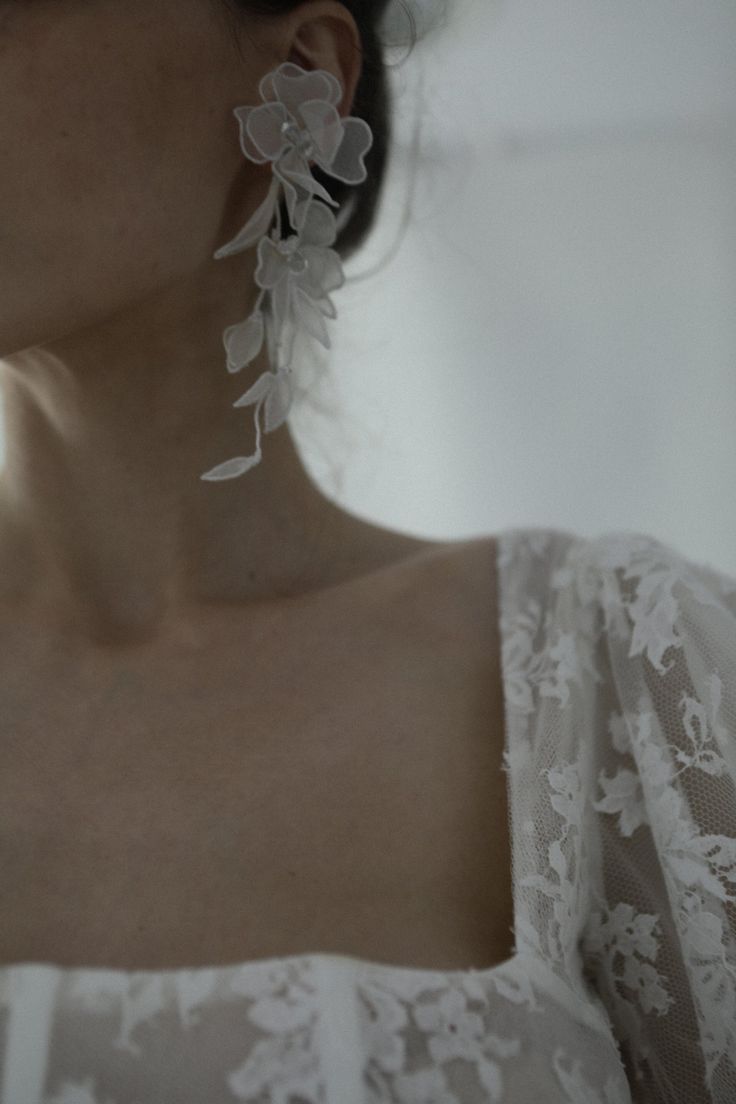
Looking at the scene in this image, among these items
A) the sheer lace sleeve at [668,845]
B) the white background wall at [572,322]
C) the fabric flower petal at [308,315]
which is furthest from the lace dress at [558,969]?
the white background wall at [572,322]

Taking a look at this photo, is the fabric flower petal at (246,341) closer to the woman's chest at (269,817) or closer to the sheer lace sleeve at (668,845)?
the woman's chest at (269,817)

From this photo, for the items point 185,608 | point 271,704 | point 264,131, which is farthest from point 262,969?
point 264,131

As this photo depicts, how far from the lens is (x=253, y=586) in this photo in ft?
3.79

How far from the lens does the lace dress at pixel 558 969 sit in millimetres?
774

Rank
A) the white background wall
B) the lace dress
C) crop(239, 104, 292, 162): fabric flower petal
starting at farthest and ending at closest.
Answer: the white background wall
crop(239, 104, 292, 162): fabric flower petal
the lace dress

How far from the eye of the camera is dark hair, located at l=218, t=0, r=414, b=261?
3.50 ft

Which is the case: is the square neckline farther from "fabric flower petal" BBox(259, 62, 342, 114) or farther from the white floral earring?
"fabric flower petal" BBox(259, 62, 342, 114)

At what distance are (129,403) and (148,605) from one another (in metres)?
0.19

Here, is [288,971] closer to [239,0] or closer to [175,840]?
[175,840]

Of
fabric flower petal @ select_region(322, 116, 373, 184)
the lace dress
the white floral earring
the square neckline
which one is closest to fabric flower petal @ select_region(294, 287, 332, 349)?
the white floral earring

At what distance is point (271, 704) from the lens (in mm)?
1037

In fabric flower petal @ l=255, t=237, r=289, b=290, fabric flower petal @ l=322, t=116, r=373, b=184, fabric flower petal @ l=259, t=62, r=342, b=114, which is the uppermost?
fabric flower petal @ l=259, t=62, r=342, b=114

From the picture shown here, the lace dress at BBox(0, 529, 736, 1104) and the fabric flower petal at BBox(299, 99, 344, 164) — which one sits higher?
the fabric flower petal at BBox(299, 99, 344, 164)

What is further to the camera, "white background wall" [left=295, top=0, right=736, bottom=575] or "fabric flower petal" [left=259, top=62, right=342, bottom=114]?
"white background wall" [left=295, top=0, right=736, bottom=575]
